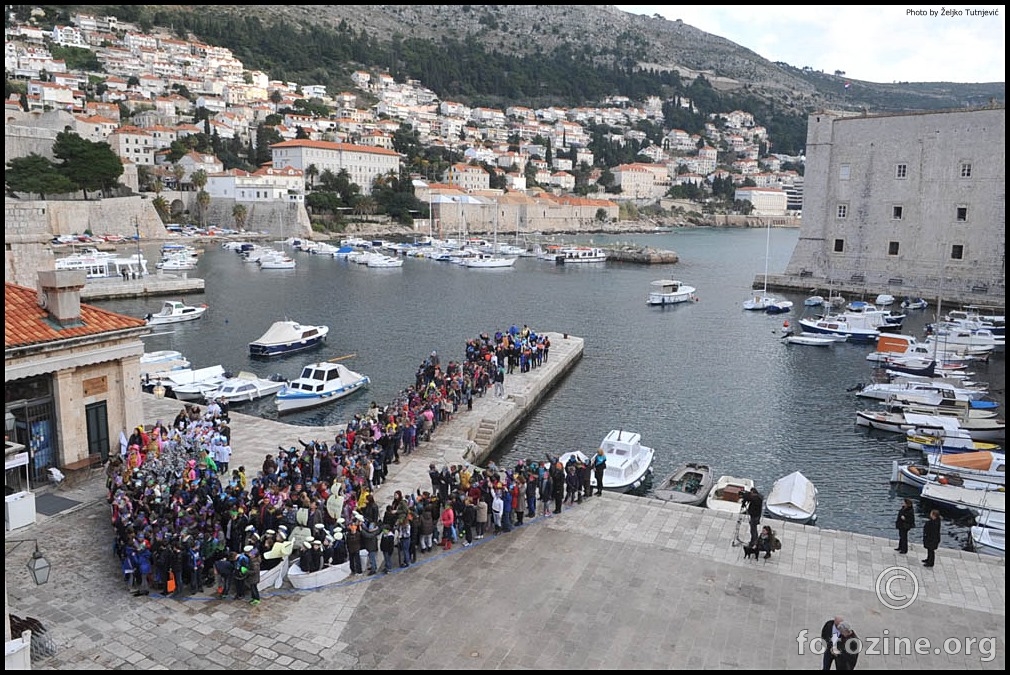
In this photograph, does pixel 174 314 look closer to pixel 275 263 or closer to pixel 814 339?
pixel 275 263

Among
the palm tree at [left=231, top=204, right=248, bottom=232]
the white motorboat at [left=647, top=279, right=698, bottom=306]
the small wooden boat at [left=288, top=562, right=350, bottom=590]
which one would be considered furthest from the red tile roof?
the palm tree at [left=231, top=204, right=248, bottom=232]

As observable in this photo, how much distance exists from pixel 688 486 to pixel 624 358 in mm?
15120

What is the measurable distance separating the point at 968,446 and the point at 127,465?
18.9 meters

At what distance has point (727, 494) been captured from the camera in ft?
50.1

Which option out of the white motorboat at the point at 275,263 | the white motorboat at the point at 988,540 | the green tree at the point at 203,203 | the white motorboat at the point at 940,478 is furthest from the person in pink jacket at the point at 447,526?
the green tree at the point at 203,203

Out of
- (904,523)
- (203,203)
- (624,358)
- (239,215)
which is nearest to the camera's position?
(904,523)

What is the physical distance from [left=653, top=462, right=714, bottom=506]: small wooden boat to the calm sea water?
1.62 m

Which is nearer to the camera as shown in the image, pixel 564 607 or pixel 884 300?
pixel 564 607

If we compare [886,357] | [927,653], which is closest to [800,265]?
[886,357]

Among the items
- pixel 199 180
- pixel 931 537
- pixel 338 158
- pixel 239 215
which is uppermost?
pixel 338 158

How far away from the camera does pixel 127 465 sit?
12242 mm

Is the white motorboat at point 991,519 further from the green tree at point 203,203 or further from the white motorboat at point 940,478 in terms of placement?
the green tree at point 203,203

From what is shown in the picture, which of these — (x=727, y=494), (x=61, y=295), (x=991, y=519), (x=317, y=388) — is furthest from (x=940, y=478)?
(x=61, y=295)

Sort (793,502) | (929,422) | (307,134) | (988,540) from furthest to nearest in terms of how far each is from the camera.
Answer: (307,134) < (929,422) < (793,502) < (988,540)
